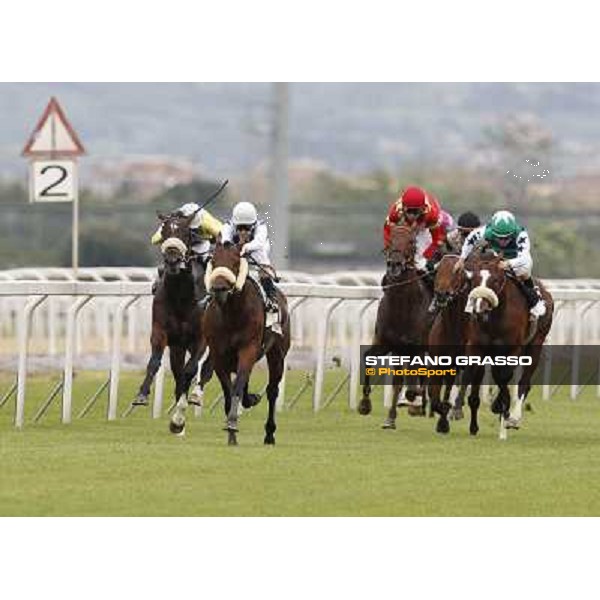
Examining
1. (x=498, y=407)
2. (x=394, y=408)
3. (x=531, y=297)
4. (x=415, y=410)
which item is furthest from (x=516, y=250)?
(x=415, y=410)

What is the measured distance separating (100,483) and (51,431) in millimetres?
3969

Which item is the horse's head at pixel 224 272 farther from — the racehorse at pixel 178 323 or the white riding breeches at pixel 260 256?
the racehorse at pixel 178 323

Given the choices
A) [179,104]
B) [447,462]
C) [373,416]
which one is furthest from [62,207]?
[447,462]

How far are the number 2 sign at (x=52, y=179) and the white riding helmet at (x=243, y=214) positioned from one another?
14.3 ft

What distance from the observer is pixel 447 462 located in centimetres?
1609

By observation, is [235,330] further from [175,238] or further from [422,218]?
[422,218]

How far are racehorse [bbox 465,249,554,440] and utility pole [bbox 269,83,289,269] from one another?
15866 millimetres

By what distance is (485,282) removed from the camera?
60.4 ft

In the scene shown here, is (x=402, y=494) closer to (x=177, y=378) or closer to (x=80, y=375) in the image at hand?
(x=177, y=378)

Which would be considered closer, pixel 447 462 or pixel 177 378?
pixel 447 462

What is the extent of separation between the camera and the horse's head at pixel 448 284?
62.5 feet

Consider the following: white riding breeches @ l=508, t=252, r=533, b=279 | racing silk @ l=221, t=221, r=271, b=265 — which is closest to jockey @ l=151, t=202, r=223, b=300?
racing silk @ l=221, t=221, r=271, b=265

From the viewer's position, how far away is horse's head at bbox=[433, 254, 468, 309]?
1905 cm

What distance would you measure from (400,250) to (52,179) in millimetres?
3805
